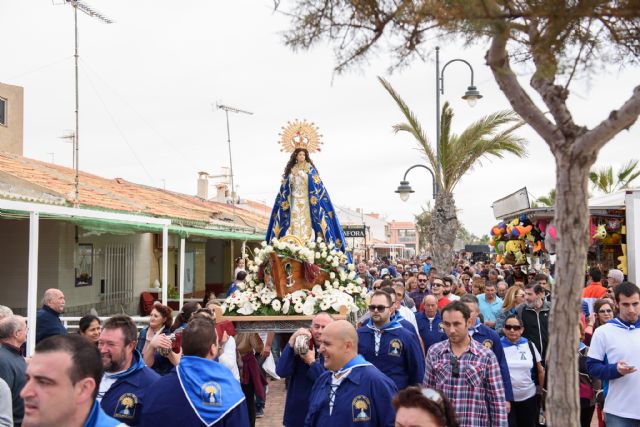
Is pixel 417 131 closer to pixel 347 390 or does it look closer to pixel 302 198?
pixel 302 198

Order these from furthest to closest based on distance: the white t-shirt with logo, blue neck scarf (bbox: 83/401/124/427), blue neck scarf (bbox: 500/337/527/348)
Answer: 1. blue neck scarf (bbox: 500/337/527/348)
2. the white t-shirt with logo
3. blue neck scarf (bbox: 83/401/124/427)

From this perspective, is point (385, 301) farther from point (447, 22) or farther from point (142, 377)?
point (447, 22)

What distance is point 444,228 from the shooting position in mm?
17500

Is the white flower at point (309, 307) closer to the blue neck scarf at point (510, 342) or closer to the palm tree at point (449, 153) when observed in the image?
the blue neck scarf at point (510, 342)

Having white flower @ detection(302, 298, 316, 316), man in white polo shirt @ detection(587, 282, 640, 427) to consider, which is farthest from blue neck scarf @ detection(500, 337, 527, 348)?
white flower @ detection(302, 298, 316, 316)

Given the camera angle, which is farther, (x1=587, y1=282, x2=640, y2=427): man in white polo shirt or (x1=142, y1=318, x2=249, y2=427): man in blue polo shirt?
(x1=587, y1=282, x2=640, y2=427): man in white polo shirt

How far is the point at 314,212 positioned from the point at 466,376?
464 cm

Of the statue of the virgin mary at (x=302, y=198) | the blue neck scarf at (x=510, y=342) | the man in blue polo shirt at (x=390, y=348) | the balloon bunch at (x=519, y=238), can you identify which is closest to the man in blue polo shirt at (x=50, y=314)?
the statue of the virgin mary at (x=302, y=198)

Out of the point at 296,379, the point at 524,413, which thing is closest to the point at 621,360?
the point at 524,413

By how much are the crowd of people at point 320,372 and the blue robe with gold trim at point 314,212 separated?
1.87 metres

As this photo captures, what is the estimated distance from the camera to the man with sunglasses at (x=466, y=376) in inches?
192

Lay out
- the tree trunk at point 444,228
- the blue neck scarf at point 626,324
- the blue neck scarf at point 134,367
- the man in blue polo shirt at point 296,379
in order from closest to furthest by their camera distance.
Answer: the blue neck scarf at point 134,367, the blue neck scarf at point 626,324, the man in blue polo shirt at point 296,379, the tree trunk at point 444,228

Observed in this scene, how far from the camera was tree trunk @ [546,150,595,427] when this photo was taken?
9.45 ft

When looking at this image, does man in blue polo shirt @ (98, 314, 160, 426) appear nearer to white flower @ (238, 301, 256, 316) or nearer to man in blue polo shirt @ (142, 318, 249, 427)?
man in blue polo shirt @ (142, 318, 249, 427)
